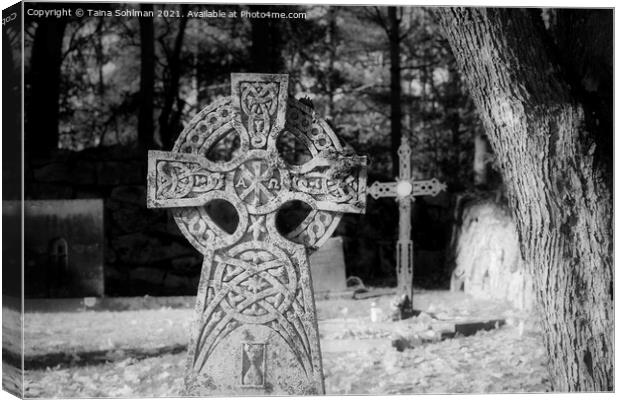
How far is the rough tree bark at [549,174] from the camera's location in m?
3.63

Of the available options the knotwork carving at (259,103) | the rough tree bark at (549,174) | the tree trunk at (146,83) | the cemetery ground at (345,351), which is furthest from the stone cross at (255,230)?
the tree trunk at (146,83)

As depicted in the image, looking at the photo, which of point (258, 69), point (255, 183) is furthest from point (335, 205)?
point (258, 69)

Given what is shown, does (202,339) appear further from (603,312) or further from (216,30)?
(216,30)

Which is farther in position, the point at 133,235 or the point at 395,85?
the point at 395,85

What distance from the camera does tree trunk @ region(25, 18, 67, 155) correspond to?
689 centimetres

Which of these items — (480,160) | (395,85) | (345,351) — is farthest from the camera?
(395,85)

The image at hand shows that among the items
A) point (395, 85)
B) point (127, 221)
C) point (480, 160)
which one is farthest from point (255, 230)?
point (395, 85)

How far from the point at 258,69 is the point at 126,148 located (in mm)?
1705

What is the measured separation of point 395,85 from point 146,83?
9.52ft

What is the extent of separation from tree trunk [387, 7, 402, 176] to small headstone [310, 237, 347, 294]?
1.83 metres

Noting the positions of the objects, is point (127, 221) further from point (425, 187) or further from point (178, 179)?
point (178, 179)

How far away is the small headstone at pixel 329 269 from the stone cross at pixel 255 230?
4426 millimetres

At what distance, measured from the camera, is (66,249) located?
7.61 metres

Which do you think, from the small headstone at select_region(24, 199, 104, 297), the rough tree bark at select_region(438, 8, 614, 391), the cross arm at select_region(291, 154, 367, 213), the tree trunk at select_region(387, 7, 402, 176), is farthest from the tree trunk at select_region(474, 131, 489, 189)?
the cross arm at select_region(291, 154, 367, 213)
